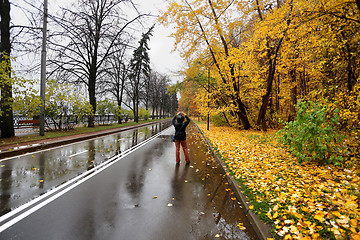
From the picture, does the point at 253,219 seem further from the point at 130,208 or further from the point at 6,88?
→ the point at 6,88

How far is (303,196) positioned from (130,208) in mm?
3512

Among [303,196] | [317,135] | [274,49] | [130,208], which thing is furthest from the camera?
[274,49]

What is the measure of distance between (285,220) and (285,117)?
1574 cm

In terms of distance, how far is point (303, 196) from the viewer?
3.54m

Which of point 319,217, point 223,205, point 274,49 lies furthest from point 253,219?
point 274,49

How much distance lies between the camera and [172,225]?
287cm

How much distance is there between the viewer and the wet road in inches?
105

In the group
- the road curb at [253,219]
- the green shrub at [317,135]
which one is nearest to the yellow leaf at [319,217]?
the road curb at [253,219]

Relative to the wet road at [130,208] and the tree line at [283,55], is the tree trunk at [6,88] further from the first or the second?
the tree line at [283,55]

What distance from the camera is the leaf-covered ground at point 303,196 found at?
2.53m

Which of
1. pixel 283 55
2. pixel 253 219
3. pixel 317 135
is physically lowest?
pixel 253 219

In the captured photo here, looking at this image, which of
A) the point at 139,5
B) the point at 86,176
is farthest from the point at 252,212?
the point at 139,5

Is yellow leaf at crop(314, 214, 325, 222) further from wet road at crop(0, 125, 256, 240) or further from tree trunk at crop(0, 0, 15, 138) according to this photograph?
tree trunk at crop(0, 0, 15, 138)

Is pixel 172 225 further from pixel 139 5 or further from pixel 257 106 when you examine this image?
pixel 257 106
